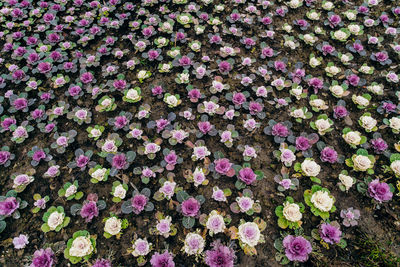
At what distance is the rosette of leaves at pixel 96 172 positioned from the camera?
3.78 meters

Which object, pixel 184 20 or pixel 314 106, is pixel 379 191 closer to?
pixel 314 106

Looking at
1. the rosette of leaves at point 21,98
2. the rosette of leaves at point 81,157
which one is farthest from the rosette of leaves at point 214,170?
the rosette of leaves at point 21,98

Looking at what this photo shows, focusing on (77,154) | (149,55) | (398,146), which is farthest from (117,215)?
(398,146)

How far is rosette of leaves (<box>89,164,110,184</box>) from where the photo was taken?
3.78 metres

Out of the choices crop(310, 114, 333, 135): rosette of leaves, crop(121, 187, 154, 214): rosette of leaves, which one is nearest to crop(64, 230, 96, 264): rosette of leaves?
crop(121, 187, 154, 214): rosette of leaves

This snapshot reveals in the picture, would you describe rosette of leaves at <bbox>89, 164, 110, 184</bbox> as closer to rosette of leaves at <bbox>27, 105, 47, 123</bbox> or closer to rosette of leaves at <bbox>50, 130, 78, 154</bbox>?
rosette of leaves at <bbox>50, 130, 78, 154</bbox>

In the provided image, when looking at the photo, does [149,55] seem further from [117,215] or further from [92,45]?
[117,215]

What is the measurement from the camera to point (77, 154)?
13.3 ft

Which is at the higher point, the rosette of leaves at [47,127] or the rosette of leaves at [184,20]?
the rosette of leaves at [184,20]

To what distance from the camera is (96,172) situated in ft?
12.5

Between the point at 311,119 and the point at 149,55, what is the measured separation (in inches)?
131

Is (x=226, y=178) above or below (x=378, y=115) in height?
below

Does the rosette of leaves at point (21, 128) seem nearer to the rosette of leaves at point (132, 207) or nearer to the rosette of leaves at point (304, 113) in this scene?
the rosette of leaves at point (132, 207)

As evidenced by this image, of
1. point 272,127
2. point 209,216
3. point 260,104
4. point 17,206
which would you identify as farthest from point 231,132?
point 17,206
